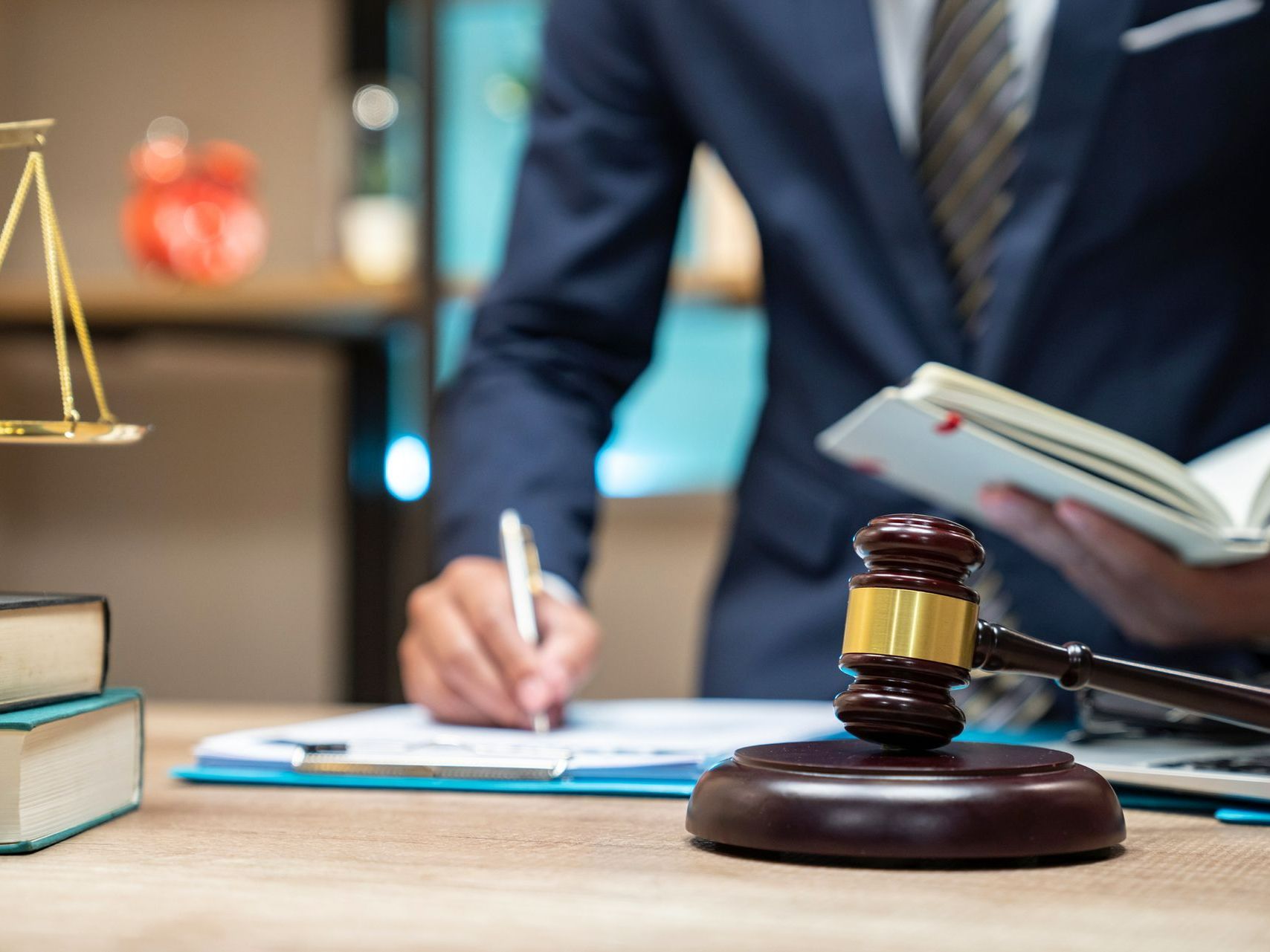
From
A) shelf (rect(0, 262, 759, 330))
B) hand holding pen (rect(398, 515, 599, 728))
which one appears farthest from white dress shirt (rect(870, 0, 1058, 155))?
shelf (rect(0, 262, 759, 330))

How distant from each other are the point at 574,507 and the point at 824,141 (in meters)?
0.37

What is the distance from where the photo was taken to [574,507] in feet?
3.80

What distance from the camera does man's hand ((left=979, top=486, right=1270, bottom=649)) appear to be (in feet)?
2.62

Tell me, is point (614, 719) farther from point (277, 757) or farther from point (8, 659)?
point (8, 659)

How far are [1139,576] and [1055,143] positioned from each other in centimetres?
37

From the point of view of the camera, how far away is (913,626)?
0.52 metres

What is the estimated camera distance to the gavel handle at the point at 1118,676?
1.78ft

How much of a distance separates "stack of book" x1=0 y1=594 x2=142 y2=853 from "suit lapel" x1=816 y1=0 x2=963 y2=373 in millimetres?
698

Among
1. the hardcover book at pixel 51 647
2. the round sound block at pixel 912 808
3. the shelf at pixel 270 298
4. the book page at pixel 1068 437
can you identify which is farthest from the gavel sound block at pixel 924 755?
the shelf at pixel 270 298

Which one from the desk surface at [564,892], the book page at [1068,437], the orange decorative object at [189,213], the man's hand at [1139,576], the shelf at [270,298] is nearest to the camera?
the desk surface at [564,892]

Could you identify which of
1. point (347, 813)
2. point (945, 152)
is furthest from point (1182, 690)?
point (945, 152)

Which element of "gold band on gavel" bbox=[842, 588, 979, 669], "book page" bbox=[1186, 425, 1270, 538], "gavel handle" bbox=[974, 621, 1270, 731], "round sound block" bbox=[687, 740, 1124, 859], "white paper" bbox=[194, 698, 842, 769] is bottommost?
"white paper" bbox=[194, 698, 842, 769]

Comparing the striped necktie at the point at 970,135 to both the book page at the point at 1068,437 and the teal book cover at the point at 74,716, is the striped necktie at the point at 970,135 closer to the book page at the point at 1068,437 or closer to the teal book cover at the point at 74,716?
the book page at the point at 1068,437

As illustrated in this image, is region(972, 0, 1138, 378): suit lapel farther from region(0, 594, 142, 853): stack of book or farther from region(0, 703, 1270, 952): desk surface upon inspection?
region(0, 594, 142, 853): stack of book
